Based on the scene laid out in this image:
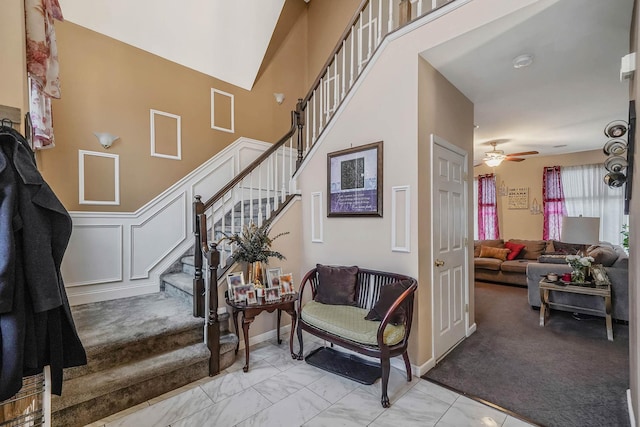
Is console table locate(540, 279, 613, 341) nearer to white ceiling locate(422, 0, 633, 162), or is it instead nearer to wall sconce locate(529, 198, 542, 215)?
white ceiling locate(422, 0, 633, 162)

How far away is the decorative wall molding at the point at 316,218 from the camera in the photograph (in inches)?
130

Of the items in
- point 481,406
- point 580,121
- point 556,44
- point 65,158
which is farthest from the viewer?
point 580,121

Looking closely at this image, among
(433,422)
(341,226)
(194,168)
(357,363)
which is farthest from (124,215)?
(433,422)

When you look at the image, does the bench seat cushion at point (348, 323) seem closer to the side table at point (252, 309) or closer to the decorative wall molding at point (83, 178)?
the side table at point (252, 309)

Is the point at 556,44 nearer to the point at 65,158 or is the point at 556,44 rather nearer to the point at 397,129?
the point at 397,129

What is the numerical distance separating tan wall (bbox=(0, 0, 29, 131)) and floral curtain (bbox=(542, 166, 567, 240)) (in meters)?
8.48

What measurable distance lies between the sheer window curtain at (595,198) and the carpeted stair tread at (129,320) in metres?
7.78

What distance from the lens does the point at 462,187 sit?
3.27 meters

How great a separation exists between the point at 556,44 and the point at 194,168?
4.02m

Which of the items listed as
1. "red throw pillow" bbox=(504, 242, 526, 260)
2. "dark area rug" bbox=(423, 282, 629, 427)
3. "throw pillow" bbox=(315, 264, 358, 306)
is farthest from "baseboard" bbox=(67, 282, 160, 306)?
"red throw pillow" bbox=(504, 242, 526, 260)

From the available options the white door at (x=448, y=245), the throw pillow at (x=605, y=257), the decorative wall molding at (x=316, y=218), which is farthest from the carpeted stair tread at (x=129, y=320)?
the throw pillow at (x=605, y=257)

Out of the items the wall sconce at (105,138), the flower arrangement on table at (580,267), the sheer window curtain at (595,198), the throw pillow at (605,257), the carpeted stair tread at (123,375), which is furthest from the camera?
the sheer window curtain at (595,198)

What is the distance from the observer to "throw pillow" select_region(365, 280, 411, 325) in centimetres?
225

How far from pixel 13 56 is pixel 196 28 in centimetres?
305
